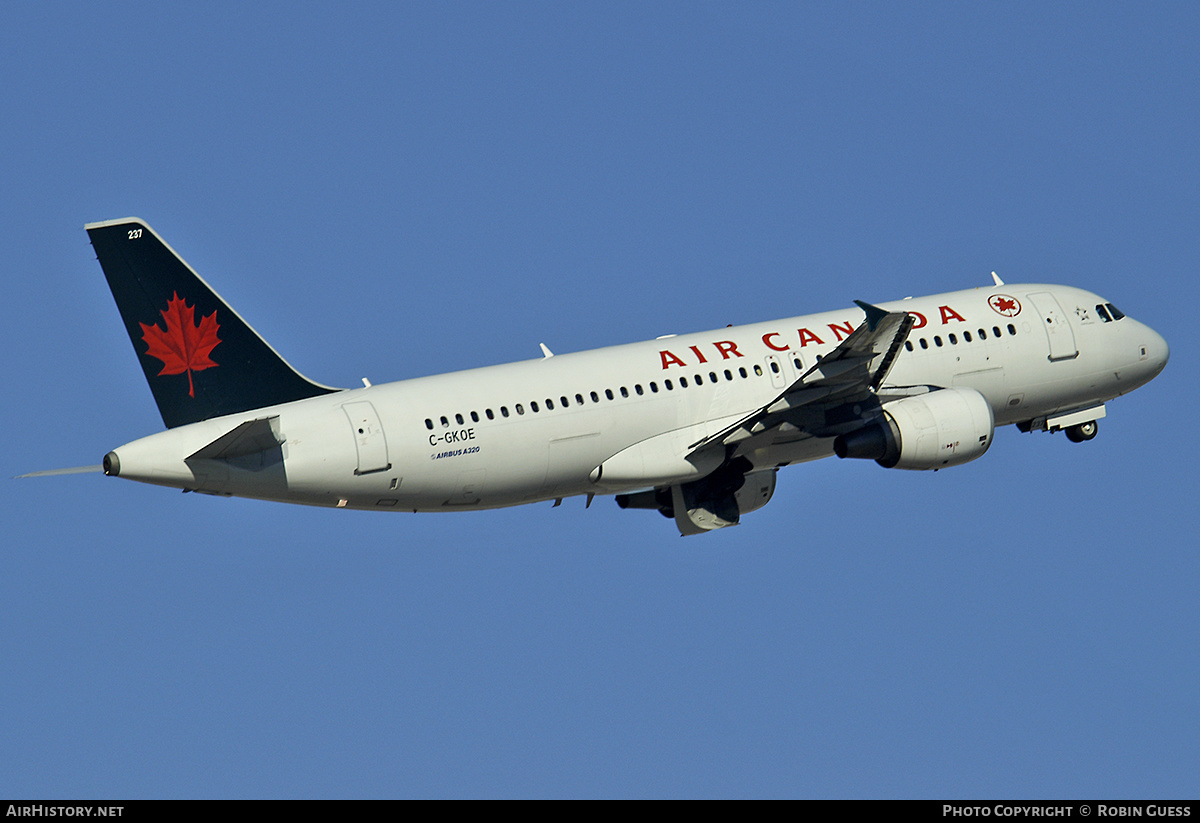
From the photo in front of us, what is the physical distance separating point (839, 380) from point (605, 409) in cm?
552

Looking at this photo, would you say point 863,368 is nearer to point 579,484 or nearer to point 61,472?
point 579,484

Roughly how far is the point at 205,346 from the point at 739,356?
1297 cm

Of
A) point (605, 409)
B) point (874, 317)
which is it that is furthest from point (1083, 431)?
point (605, 409)

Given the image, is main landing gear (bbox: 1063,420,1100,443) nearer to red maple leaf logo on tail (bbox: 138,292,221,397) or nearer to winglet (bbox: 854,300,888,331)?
winglet (bbox: 854,300,888,331)

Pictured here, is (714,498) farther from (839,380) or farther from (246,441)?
(246,441)

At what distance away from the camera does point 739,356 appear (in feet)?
144

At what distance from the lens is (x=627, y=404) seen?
138 ft

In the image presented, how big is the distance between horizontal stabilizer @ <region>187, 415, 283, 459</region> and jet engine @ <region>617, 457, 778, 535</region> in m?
11.2

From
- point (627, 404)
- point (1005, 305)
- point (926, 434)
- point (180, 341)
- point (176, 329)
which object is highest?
point (1005, 305)

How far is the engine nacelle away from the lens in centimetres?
4281
